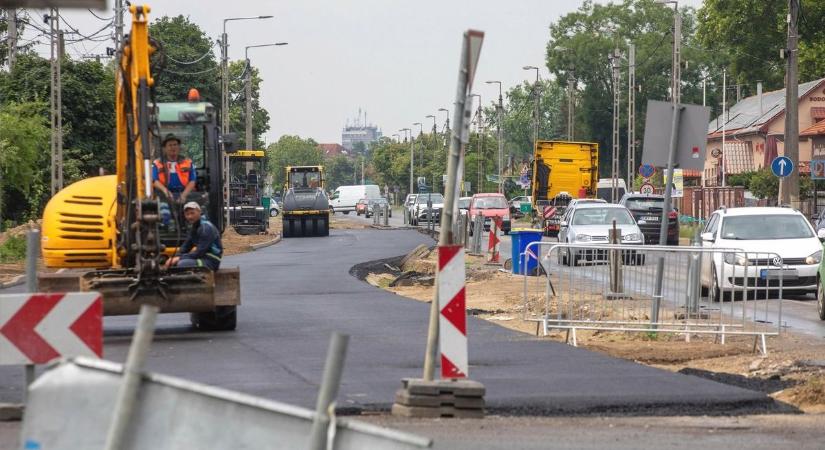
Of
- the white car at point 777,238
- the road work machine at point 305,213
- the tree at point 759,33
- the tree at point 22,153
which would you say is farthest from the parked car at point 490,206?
the white car at point 777,238

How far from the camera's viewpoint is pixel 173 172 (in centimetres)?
1756

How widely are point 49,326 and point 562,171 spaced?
5245cm

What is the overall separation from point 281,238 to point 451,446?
2104 inches

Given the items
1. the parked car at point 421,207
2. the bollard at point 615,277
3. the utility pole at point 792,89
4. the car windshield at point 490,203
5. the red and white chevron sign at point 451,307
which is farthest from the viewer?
the parked car at point 421,207

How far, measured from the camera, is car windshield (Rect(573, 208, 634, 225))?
38.1 metres

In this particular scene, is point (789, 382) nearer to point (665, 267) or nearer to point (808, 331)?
point (665, 267)

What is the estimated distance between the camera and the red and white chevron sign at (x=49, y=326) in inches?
331

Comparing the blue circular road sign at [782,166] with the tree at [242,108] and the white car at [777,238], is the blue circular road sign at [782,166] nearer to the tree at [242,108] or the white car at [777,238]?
the white car at [777,238]

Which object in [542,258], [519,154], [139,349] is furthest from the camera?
[519,154]

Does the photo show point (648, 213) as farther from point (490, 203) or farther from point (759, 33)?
point (759, 33)

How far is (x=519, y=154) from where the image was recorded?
7057 inches

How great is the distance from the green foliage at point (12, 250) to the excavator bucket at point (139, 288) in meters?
20.2

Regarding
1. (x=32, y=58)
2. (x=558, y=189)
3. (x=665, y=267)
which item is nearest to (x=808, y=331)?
(x=665, y=267)

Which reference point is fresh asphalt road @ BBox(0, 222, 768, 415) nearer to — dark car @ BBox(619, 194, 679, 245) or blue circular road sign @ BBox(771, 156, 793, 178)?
blue circular road sign @ BBox(771, 156, 793, 178)
